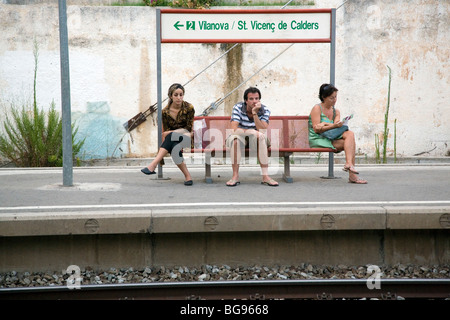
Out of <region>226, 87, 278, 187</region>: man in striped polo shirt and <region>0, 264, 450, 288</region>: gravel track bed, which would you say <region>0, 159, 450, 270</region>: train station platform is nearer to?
<region>0, 264, 450, 288</region>: gravel track bed

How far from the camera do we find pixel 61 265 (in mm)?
5113

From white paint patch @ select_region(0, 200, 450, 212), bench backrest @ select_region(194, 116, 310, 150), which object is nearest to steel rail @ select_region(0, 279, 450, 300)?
white paint patch @ select_region(0, 200, 450, 212)

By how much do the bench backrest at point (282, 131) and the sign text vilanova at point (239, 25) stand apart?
1099 millimetres

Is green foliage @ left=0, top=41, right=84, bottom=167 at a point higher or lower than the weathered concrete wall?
lower

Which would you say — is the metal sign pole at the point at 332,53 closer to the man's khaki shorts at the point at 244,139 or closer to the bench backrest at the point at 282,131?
the bench backrest at the point at 282,131

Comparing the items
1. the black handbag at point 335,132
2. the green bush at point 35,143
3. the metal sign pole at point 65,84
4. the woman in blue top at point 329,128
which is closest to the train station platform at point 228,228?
the metal sign pole at point 65,84

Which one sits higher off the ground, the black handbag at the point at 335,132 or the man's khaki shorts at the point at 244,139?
the black handbag at the point at 335,132

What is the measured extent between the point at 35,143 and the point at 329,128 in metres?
5.83

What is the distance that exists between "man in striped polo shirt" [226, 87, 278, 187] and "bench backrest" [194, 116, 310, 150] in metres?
0.51

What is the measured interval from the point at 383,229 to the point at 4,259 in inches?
135

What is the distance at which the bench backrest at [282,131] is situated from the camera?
25.8 feet

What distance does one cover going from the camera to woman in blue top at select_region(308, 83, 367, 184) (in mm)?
7418

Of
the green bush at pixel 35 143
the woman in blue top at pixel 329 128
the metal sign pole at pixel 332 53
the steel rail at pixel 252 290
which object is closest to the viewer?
the steel rail at pixel 252 290
